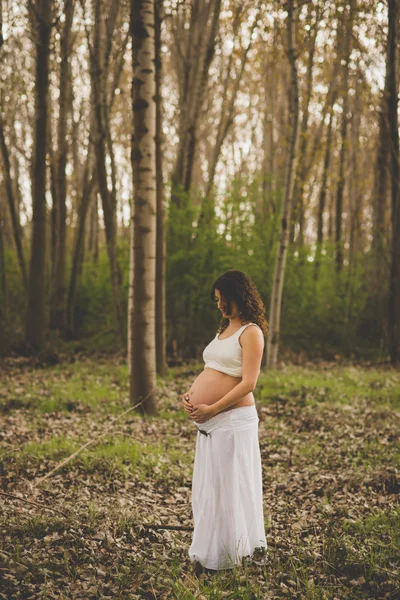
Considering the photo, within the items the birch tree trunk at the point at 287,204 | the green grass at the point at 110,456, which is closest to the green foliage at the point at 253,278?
the birch tree trunk at the point at 287,204

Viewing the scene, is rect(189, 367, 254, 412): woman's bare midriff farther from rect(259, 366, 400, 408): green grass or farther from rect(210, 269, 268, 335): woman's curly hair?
rect(259, 366, 400, 408): green grass

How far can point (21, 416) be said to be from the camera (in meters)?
8.67

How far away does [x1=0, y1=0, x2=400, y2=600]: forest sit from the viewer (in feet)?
14.8

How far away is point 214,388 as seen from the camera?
4.25 metres

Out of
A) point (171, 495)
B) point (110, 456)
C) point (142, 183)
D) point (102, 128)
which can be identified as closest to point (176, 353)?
point (102, 128)

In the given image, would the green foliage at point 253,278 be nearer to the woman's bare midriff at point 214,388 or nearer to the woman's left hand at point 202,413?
the woman's bare midriff at point 214,388

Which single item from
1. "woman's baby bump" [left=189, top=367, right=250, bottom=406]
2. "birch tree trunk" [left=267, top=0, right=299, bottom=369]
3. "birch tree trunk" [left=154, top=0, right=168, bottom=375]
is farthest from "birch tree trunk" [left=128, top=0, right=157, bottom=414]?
"woman's baby bump" [left=189, top=367, right=250, bottom=406]

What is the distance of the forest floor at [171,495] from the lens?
4.14 meters

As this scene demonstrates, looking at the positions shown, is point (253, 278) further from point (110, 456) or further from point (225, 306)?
point (225, 306)

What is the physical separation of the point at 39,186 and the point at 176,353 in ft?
17.7

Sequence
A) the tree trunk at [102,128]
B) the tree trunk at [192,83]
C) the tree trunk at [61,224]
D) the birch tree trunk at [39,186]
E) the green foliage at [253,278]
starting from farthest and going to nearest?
the tree trunk at [61,224] < the green foliage at [253,278] < the tree trunk at [192,83] < the tree trunk at [102,128] < the birch tree trunk at [39,186]

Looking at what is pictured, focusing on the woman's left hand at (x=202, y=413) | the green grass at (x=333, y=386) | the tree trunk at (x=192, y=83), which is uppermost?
the tree trunk at (x=192, y=83)

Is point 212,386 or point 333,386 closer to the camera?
point 212,386

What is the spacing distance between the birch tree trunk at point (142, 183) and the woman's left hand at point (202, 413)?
453cm
